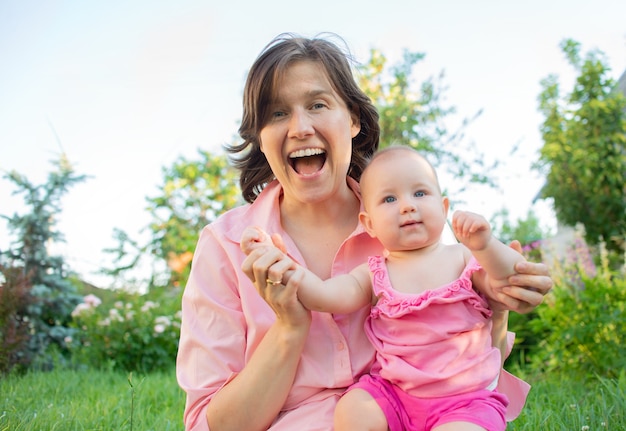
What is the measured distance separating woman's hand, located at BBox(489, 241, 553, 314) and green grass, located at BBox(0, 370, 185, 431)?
130cm

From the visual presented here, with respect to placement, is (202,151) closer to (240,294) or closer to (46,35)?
(46,35)

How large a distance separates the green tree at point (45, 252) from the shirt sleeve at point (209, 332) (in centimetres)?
454

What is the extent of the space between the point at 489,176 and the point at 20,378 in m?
7.16

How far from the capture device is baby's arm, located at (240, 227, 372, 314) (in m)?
1.62

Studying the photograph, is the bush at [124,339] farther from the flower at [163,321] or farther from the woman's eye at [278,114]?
the woman's eye at [278,114]

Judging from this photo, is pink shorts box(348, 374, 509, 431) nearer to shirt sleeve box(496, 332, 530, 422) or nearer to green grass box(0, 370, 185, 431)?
shirt sleeve box(496, 332, 530, 422)

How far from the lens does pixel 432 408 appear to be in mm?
1646

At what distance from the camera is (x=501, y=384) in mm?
2049

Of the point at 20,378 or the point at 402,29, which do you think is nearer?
the point at 20,378

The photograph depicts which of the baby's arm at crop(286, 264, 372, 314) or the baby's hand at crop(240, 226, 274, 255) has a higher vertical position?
the baby's hand at crop(240, 226, 274, 255)

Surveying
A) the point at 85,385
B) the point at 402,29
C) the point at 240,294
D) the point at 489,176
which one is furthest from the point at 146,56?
the point at 240,294

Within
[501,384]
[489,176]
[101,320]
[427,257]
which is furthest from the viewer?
[489,176]

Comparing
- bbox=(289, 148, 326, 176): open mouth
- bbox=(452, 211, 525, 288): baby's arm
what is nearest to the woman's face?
bbox=(289, 148, 326, 176): open mouth

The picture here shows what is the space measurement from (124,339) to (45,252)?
1.55 m
